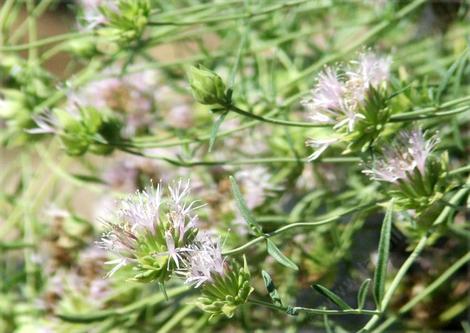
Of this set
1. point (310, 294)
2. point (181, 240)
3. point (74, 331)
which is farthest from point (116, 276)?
point (181, 240)

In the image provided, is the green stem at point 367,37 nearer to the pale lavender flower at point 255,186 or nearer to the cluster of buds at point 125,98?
the pale lavender flower at point 255,186

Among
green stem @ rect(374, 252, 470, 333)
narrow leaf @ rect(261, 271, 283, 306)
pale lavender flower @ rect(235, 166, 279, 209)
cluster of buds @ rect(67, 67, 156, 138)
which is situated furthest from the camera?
cluster of buds @ rect(67, 67, 156, 138)

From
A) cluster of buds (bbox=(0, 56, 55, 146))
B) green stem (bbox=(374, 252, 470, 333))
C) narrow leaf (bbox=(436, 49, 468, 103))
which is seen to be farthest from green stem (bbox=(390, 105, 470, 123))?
cluster of buds (bbox=(0, 56, 55, 146))

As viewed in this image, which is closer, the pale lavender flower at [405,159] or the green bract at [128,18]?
the pale lavender flower at [405,159]

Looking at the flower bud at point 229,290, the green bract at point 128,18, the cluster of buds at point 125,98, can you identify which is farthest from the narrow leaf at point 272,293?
the cluster of buds at point 125,98

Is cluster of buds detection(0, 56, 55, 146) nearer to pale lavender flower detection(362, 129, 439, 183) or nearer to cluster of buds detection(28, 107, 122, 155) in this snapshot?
cluster of buds detection(28, 107, 122, 155)

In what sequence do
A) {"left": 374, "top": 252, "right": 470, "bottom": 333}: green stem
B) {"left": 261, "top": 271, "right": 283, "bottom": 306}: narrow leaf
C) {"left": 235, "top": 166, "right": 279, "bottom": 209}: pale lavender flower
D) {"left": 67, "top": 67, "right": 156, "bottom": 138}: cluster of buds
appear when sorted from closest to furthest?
{"left": 261, "top": 271, "right": 283, "bottom": 306}: narrow leaf < {"left": 374, "top": 252, "right": 470, "bottom": 333}: green stem < {"left": 235, "top": 166, "right": 279, "bottom": 209}: pale lavender flower < {"left": 67, "top": 67, "right": 156, "bottom": 138}: cluster of buds

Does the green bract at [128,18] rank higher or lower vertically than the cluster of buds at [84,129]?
higher
